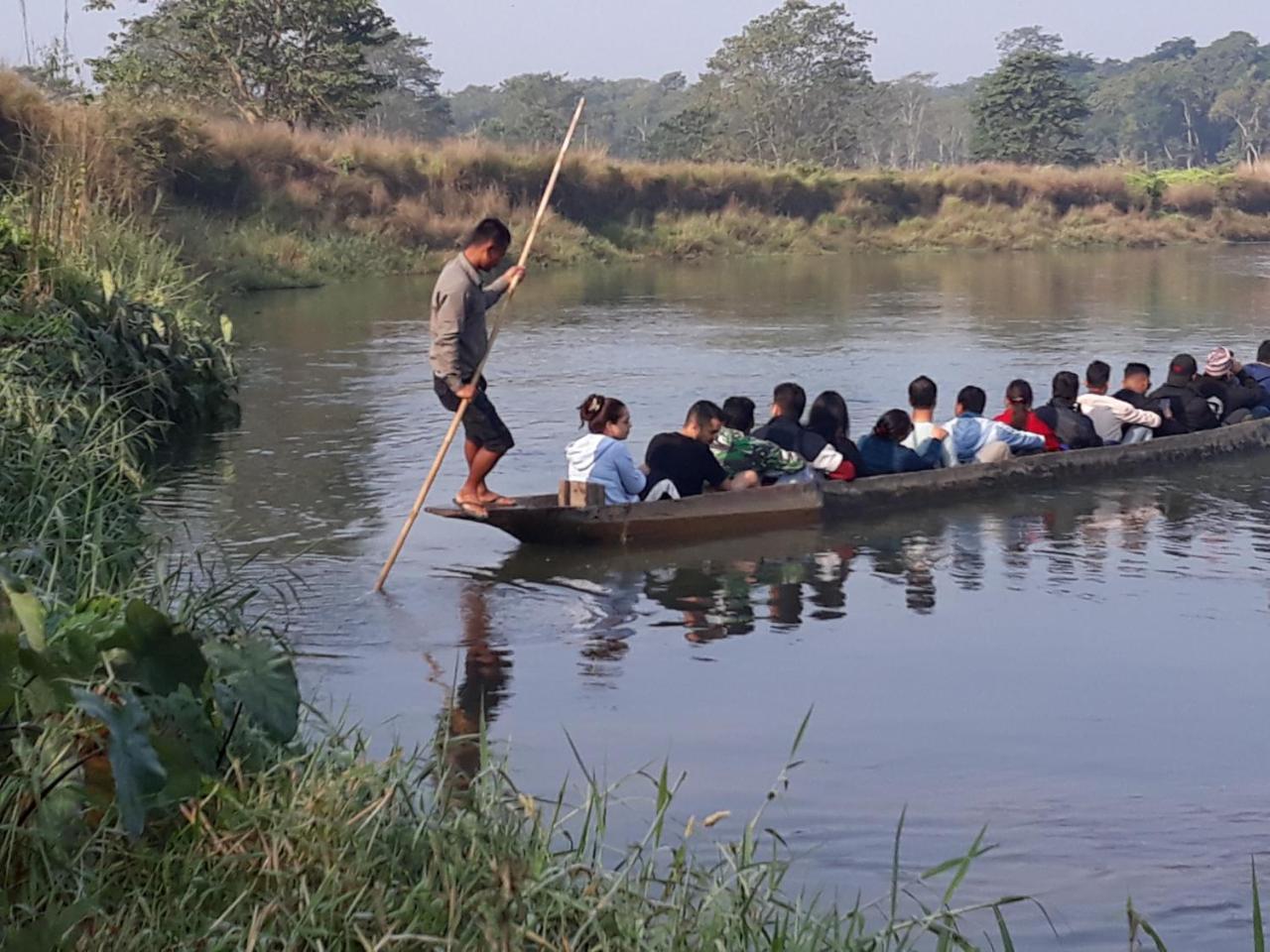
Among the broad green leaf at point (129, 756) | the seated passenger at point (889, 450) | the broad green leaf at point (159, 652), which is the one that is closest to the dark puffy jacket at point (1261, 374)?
the seated passenger at point (889, 450)

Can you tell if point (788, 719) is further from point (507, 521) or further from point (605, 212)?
point (605, 212)

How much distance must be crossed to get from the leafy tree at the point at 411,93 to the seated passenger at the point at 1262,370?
56368 millimetres

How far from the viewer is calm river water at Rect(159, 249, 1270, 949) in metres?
5.57

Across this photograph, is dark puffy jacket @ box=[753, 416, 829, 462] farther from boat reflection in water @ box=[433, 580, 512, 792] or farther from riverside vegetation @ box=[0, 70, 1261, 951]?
riverside vegetation @ box=[0, 70, 1261, 951]

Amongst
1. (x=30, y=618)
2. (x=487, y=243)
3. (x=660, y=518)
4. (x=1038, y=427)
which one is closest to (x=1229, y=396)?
(x=1038, y=427)

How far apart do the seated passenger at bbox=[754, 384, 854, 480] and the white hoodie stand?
1138 mm

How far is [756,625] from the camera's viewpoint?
8.16m

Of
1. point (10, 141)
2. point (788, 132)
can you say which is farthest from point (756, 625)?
point (788, 132)

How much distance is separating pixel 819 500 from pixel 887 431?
0.93 meters

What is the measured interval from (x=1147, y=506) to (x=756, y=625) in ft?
12.3

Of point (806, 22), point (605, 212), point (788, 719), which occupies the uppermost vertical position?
point (806, 22)

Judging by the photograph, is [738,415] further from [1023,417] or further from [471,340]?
[1023,417]

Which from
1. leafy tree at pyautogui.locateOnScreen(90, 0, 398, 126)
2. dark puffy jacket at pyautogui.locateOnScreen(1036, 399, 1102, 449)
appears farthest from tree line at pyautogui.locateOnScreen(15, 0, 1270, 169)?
dark puffy jacket at pyautogui.locateOnScreen(1036, 399, 1102, 449)

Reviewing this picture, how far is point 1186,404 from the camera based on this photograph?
486 inches
